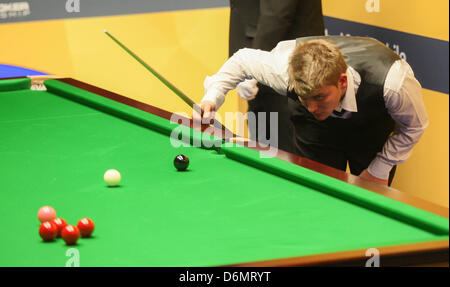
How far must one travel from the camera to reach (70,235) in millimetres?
1766

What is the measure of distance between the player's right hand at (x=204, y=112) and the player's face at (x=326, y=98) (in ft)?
1.26

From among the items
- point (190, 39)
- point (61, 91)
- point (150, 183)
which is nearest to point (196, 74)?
point (190, 39)

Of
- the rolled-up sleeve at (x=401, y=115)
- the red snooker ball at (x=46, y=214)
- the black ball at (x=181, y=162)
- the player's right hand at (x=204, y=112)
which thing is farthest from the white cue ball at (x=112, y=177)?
the rolled-up sleeve at (x=401, y=115)

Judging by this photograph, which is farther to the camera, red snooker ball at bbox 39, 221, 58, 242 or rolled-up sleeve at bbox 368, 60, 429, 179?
rolled-up sleeve at bbox 368, 60, 429, 179

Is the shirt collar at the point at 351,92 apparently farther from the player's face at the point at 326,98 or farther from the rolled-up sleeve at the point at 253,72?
the rolled-up sleeve at the point at 253,72

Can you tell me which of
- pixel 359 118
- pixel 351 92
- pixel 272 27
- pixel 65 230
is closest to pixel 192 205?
pixel 65 230

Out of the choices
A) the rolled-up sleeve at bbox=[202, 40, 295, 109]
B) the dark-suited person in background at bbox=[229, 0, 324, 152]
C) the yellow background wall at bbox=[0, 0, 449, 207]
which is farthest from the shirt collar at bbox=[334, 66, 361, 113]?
the yellow background wall at bbox=[0, 0, 449, 207]

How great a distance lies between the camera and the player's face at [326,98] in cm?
277

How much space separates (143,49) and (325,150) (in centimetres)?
223

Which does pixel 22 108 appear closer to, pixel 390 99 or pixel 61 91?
pixel 61 91

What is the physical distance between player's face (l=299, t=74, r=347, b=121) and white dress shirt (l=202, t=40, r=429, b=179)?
7 cm

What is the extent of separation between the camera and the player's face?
277 centimetres

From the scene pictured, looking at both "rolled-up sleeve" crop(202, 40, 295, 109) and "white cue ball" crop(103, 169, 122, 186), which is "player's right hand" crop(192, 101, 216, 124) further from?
"white cue ball" crop(103, 169, 122, 186)

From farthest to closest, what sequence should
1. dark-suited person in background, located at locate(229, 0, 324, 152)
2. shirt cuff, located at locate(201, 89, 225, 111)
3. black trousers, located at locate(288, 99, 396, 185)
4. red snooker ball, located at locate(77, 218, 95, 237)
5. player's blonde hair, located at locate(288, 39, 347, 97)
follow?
dark-suited person in background, located at locate(229, 0, 324, 152) → black trousers, located at locate(288, 99, 396, 185) → shirt cuff, located at locate(201, 89, 225, 111) → player's blonde hair, located at locate(288, 39, 347, 97) → red snooker ball, located at locate(77, 218, 95, 237)
